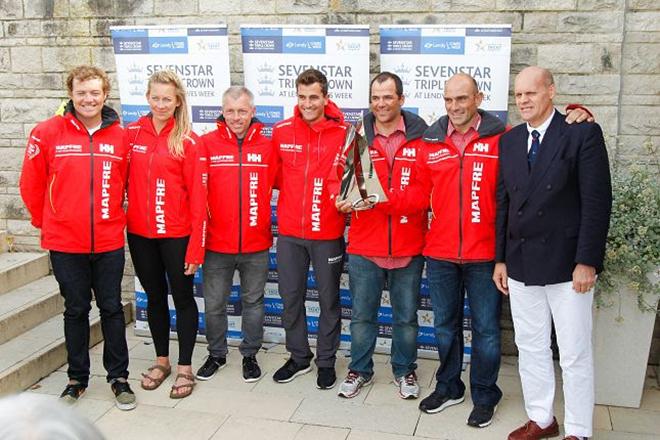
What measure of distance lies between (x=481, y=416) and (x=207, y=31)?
301 cm

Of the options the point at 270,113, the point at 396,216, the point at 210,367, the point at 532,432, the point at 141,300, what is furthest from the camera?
the point at 141,300

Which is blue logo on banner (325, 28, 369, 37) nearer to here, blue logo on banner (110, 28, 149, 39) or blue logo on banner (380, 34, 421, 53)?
blue logo on banner (380, 34, 421, 53)

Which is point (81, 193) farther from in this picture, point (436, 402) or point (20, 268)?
point (436, 402)

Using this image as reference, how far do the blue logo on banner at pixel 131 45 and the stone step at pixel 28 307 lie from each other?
185 centimetres

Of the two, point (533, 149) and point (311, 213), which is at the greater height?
point (533, 149)

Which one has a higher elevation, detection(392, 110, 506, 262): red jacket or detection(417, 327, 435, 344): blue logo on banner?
detection(392, 110, 506, 262): red jacket

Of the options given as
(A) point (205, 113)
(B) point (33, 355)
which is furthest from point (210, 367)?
(A) point (205, 113)

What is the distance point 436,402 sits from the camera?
395 cm

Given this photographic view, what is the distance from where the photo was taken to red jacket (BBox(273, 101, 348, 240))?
13.4 ft

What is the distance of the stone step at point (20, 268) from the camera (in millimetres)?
5113

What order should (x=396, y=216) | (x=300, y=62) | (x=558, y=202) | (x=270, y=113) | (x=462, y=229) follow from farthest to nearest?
(x=270, y=113) → (x=300, y=62) → (x=396, y=216) → (x=462, y=229) → (x=558, y=202)

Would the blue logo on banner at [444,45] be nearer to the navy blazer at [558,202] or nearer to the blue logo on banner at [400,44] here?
the blue logo on banner at [400,44]

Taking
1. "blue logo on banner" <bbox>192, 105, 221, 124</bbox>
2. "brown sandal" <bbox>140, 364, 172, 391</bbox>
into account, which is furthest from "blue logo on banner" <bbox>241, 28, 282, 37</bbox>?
"brown sandal" <bbox>140, 364, 172, 391</bbox>

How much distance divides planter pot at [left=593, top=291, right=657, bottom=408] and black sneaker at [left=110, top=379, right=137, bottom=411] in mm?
2734
